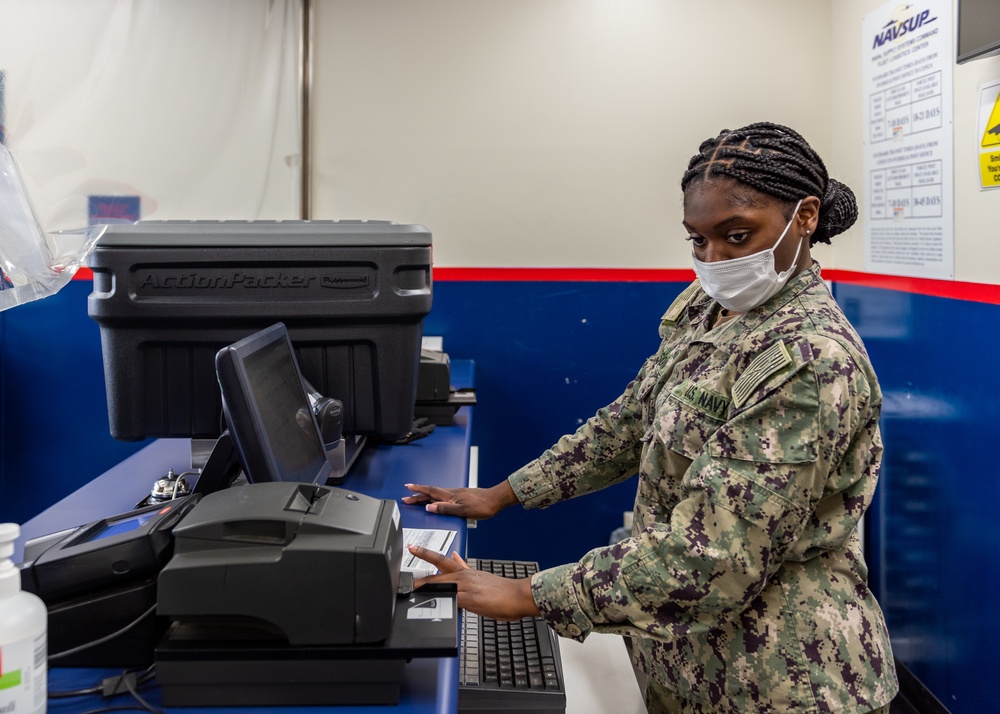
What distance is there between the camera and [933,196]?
2.28 m

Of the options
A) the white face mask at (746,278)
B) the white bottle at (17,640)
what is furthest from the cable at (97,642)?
the white face mask at (746,278)

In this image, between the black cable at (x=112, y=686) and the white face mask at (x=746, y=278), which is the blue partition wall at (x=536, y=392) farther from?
the black cable at (x=112, y=686)

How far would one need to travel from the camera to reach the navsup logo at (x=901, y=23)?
2314 mm

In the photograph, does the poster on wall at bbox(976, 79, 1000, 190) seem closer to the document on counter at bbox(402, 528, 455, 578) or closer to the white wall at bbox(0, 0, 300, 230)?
the document on counter at bbox(402, 528, 455, 578)

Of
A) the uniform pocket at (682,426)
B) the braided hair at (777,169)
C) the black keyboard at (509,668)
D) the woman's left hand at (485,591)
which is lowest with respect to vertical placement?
the black keyboard at (509,668)

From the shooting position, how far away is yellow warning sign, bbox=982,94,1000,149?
6.48 ft

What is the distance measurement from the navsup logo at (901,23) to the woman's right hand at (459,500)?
1.80m

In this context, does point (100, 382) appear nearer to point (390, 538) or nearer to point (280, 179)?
point (280, 179)

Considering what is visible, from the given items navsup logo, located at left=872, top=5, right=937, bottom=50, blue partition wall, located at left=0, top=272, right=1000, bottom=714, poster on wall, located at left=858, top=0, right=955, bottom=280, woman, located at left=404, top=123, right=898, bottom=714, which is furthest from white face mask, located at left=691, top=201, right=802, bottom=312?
navsup logo, located at left=872, top=5, right=937, bottom=50

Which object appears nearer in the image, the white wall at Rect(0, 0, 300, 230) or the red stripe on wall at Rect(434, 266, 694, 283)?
the white wall at Rect(0, 0, 300, 230)

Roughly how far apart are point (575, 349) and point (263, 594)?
7.34 ft

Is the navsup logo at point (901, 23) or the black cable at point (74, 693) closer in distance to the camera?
the black cable at point (74, 693)

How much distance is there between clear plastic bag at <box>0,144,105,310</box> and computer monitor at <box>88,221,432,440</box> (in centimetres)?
10

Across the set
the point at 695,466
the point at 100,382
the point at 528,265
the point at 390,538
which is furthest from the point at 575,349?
the point at 390,538
